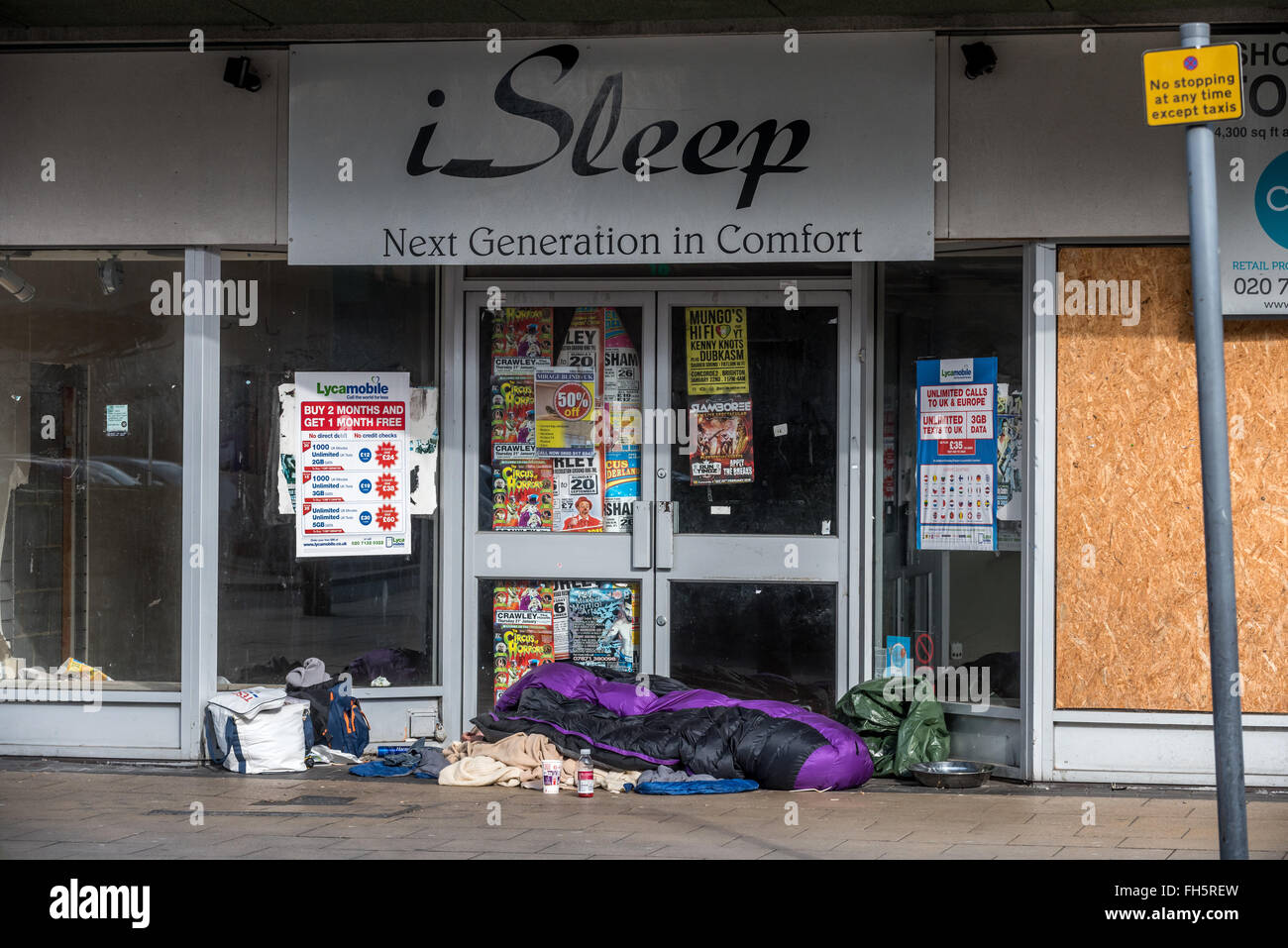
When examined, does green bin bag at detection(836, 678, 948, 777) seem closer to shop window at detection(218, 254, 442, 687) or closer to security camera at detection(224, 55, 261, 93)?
shop window at detection(218, 254, 442, 687)

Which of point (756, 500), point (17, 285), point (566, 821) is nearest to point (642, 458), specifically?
point (756, 500)

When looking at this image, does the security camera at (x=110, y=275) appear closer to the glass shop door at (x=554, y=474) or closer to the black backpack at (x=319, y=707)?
the glass shop door at (x=554, y=474)

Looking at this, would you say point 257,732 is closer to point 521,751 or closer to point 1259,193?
point 521,751

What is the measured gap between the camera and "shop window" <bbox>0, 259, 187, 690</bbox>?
7.96 meters

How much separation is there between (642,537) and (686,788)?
64.5 inches

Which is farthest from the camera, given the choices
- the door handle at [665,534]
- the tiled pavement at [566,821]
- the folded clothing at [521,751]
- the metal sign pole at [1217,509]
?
the door handle at [665,534]

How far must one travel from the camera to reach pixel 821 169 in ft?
24.4

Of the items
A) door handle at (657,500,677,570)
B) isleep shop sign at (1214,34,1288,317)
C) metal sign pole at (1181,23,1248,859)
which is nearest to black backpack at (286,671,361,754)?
door handle at (657,500,677,570)

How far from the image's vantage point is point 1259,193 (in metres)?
7.20

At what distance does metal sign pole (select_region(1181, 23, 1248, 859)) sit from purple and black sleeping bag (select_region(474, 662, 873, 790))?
130 inches

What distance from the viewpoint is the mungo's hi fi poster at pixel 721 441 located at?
816cm

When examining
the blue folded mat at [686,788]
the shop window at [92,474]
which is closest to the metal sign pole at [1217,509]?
the blue folded mat at [686,788]

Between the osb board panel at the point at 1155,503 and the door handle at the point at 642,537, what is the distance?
Result: 2316 mm

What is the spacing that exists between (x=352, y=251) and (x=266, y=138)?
2.65 feet
